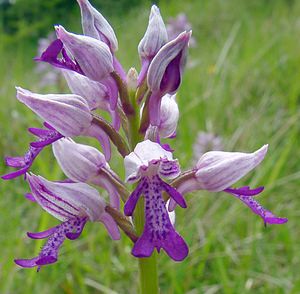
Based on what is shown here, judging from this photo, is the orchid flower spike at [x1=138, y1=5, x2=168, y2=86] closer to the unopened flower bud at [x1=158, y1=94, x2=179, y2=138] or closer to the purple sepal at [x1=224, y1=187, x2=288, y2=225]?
the unopened flower bud at [x1=158, y1=94, x2=179, y2=138]

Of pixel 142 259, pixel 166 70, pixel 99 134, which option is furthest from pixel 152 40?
pixel 142 259

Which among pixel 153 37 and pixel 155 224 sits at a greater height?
pixel 153 37

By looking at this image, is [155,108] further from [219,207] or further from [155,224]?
[219,207]

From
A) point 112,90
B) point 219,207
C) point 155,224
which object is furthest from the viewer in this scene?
point 219,207

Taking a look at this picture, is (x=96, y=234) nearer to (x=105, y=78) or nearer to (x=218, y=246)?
(x=218, y=246)

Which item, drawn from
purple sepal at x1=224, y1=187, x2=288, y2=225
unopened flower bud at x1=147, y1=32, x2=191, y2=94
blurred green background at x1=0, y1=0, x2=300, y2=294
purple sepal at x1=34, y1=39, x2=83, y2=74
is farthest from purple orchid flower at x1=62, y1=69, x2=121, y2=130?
blurred green background at x1=0, y1=0, x2=300, y2=294

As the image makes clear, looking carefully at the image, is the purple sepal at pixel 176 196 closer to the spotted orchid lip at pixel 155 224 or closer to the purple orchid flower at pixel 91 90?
the spotted orchid lip at pixel 155 224

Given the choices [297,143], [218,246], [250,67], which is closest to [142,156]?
[218,246]
